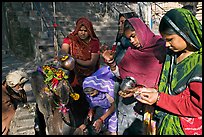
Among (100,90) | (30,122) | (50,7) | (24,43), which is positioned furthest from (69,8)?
(100,90)

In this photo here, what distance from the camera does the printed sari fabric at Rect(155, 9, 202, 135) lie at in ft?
5.38

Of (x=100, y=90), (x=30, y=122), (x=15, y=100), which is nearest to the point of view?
(x=15, y=100)

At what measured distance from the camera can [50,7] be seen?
11781 mm

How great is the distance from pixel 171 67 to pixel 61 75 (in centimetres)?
95

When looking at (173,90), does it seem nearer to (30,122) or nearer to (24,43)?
(30,122)

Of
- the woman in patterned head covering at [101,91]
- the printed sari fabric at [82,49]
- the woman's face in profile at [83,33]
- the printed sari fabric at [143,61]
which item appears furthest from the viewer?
the woman's face in profile at [83,33]

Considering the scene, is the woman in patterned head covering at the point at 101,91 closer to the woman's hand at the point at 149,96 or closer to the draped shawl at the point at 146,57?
the draped shawl at the point at 146,57

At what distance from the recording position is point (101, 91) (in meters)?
3.11

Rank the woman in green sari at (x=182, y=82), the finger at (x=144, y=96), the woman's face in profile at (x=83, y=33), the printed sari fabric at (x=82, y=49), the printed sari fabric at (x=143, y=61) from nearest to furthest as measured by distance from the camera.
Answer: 1. the woman in green sari at (x=182, y=82)
2. the finger at (x=144, y=96)
3. the printed sari fabric at (x=143, y=61)
4. the printed sari fabric at (x=82, y=49)
5. the woman's face in profile at (x=83, y=33)

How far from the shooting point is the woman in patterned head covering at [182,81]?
1.62 meters

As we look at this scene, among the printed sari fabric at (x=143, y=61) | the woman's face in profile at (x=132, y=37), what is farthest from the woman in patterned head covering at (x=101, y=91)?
the woman's face in profile at (x=132, y=37)

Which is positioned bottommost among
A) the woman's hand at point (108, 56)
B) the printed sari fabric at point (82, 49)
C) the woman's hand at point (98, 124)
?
the woman's hand at point (98, 124)

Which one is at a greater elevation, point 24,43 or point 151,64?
point 151,64

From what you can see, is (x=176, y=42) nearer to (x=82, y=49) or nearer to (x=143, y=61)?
(x=143, y=61)
